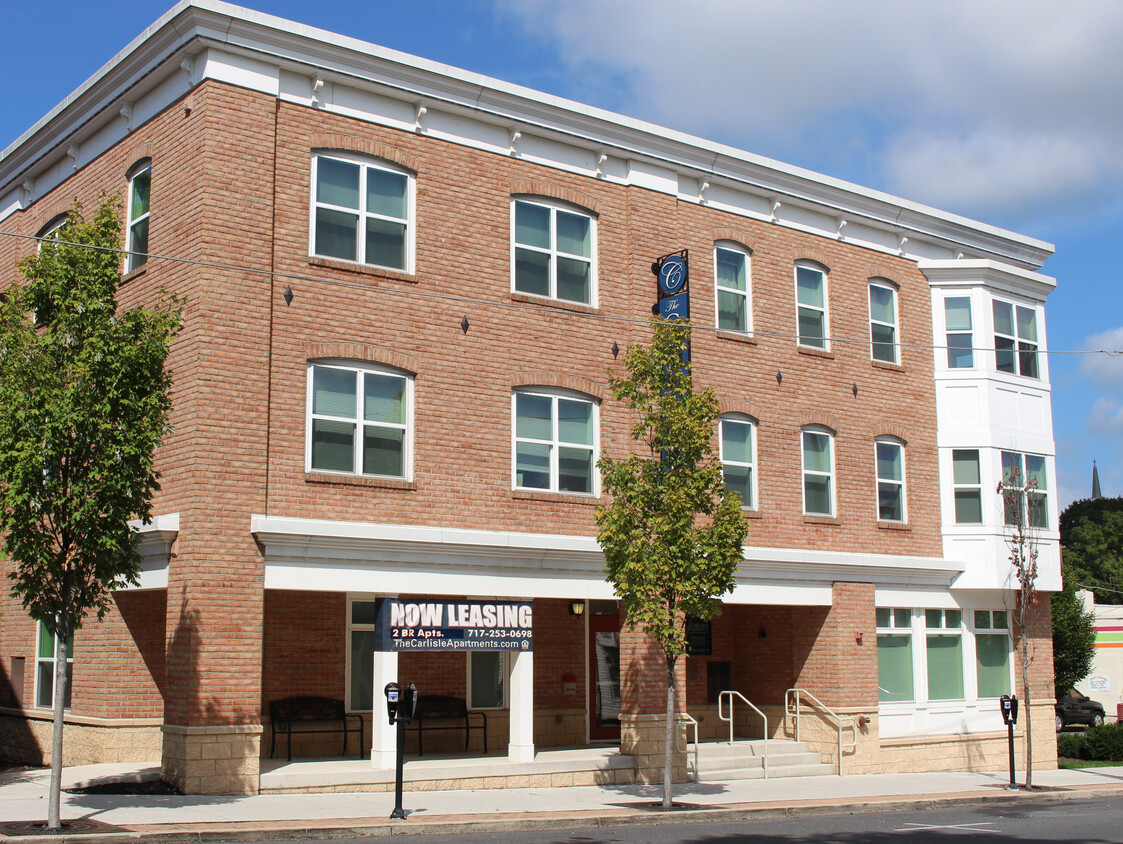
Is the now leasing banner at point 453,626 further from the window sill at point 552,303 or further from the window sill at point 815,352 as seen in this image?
the window sill at point 815,352

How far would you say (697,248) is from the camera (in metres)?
21.3

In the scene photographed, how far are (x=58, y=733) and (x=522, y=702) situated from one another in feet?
23.4

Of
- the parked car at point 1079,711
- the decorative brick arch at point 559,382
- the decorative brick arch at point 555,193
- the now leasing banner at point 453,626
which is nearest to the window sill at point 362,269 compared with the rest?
the decorative brick arch at point 559,382

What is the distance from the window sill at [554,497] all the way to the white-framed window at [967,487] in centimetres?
904

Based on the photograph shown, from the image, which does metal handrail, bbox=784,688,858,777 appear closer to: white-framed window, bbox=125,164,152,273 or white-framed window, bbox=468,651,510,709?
white-framed window, bbox=468,651,510,709

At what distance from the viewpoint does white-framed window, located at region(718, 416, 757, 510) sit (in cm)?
2120

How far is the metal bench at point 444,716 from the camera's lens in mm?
18750

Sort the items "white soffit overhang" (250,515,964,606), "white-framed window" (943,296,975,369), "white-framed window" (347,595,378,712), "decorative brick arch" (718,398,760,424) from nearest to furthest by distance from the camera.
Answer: "white soffit overhang" (250,515,964,606) → "white-framed window" (347,595,378,712) → "decorative brick arch" (718,398,760,424) → "white-framed window" (943,296,975,369)

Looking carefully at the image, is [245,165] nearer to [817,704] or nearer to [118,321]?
[118,321]

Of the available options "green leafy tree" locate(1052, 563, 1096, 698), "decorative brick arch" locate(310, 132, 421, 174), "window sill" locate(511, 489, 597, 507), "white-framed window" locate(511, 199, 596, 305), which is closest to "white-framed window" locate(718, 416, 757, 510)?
"window sill" locate(511, 489, 597, 507)

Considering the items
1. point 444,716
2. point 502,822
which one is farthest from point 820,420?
point 502,822

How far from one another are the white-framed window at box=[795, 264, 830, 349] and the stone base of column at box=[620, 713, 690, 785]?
26.6 ft

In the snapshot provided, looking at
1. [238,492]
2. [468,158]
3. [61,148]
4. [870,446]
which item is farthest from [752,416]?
[61,148]

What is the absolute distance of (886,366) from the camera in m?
23.8
